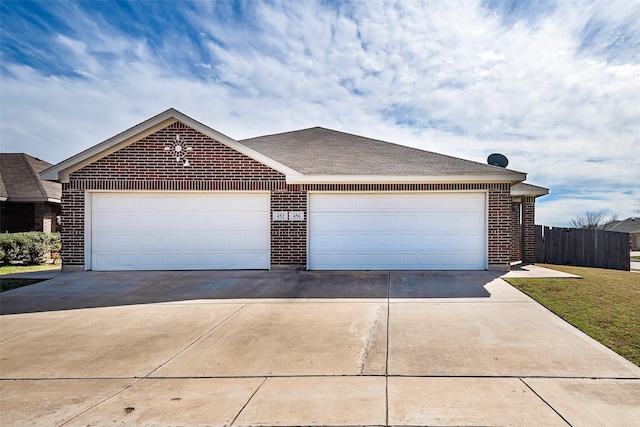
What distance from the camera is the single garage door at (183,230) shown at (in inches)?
494

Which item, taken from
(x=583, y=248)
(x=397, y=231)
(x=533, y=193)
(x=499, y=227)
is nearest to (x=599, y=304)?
(x=499, y=227)

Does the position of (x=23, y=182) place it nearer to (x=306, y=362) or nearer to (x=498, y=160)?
(x=306, y=362)

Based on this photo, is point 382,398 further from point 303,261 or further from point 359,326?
point 303,261

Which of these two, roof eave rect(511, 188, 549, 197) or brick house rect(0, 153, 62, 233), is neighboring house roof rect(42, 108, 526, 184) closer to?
roof eave rect(511, 188, 549, 197)

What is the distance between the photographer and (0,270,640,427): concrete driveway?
4.02 metres

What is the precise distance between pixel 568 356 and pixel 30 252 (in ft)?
55.3

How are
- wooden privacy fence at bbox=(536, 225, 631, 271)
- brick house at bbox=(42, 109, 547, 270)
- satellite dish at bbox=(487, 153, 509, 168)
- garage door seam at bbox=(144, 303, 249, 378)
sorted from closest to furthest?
1. garage door seam at bbox=(144, 303, 249, 378)
2. brick house at bbox=(42, 109, 547, 270)
3. satellite dish at bbox=(487, 153, 509, 168)
4. wooden privacy fence at bbox=(536, 225, 631, 271)

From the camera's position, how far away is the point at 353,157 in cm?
1405

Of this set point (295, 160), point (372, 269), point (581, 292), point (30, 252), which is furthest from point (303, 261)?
point (30, 252)

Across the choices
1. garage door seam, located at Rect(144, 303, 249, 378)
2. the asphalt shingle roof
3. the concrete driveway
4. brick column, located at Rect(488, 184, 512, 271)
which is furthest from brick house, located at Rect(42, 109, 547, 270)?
garage door seam, located at Rect(144, 303, 249, 378)

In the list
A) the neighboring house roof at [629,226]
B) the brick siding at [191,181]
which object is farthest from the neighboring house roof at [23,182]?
the neighboring house roof at [629,226]

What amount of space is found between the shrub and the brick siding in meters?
4.26

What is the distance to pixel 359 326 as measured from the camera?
690 centimetres

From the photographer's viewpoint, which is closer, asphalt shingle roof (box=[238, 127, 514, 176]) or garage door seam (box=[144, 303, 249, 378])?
garage door seam (box=[144, 303, 249, 378])
